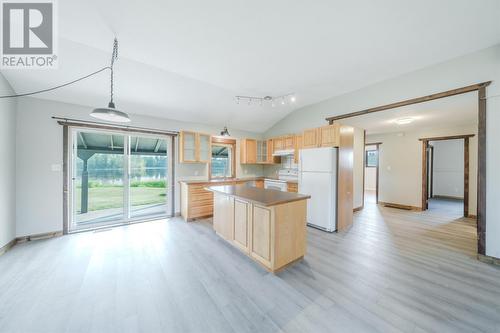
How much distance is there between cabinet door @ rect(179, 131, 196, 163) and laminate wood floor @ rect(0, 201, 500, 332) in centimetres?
204

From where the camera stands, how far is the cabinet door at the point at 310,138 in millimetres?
3940

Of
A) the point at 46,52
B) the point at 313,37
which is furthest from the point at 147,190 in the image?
the point at 313,37

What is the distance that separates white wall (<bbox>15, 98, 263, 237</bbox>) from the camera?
299cm

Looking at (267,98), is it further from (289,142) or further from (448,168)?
(448,168)

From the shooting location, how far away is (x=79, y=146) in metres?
3.64

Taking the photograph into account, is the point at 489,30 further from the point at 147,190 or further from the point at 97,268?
the point at 147,190

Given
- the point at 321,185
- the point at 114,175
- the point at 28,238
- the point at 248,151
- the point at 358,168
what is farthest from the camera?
the point at 248,151

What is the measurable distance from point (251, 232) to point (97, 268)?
2037mm

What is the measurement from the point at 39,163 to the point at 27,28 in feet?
7.17

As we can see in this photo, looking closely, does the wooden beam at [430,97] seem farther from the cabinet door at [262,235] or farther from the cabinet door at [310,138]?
the cabinet door at [262,235]

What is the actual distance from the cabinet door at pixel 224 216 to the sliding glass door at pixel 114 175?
1.85 m

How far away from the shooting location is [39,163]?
312 centimetres

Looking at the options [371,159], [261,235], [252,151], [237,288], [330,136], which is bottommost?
[237,288]

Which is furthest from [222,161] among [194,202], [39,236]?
[39,236]
